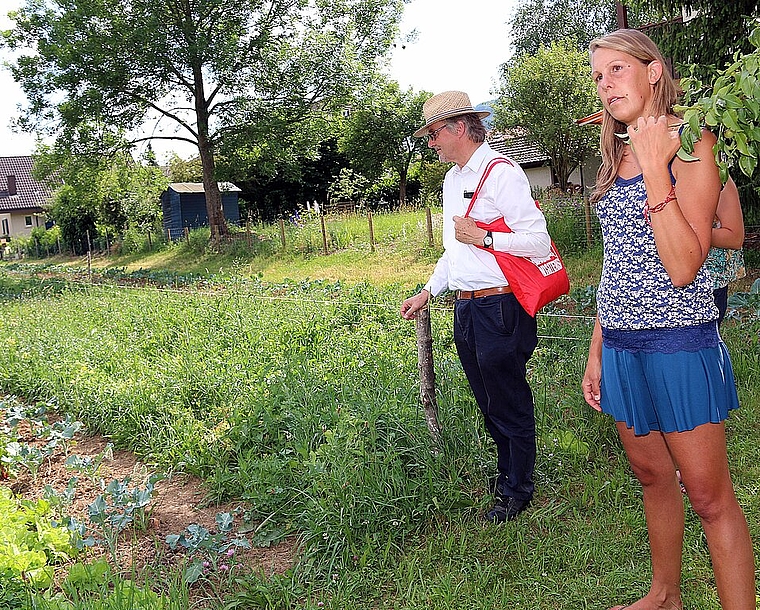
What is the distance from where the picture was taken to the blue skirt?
7.39 feet

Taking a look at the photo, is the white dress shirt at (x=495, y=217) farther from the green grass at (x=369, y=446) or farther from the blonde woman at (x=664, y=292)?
the green grass at (x=369, y=446)

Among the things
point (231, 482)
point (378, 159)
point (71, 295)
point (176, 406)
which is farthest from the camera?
point (378, 159)

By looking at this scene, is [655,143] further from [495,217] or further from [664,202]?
[495,217]

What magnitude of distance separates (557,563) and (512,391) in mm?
773

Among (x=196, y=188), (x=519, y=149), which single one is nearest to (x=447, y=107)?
(x=519, y=149)

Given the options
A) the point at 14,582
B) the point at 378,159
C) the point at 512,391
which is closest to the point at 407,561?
the point at 512,391

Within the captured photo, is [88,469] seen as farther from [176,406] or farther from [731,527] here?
[731,527]

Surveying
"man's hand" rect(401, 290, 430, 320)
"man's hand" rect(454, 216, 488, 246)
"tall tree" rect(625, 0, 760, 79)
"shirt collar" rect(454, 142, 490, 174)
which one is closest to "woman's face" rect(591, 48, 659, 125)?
"man's hand" rect(454, 216, 488, 246)

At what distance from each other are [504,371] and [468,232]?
66 cm

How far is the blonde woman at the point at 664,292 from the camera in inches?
82.5

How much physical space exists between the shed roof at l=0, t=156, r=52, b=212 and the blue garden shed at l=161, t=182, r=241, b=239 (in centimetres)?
2782

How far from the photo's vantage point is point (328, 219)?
21.3m

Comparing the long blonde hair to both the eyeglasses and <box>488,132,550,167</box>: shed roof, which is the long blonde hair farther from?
<box>488,132,550,167</box>: shed roof

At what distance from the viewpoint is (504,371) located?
3.43 metres
